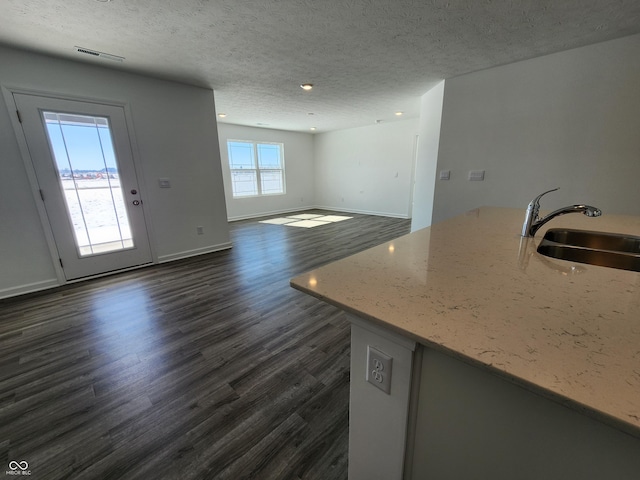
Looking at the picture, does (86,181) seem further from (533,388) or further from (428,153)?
(428,153)

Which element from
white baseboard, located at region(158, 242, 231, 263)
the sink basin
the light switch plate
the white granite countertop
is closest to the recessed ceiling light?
white baseboard, located at region(158, 242, 231, 263)

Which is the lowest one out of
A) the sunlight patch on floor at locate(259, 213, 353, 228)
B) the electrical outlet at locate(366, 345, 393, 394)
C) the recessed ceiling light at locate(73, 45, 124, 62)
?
the sunlight patch on floor at locate(259, 213, 353, 228)

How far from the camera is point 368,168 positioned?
23.6ft

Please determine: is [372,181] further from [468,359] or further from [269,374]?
[468,359]

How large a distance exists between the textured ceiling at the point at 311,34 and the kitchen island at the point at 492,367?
81.1 inches

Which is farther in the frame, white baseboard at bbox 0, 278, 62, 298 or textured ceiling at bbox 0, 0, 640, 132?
white baseboard at bbox 0, 278, 62, 298

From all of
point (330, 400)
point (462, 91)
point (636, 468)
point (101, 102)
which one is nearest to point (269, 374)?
point (330, 400)

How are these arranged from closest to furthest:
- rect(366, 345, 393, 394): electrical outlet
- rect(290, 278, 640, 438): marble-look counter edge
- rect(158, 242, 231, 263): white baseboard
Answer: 1. rect(290, 278, 640, 438): marble-look counter edge
2. rect(366, 345, 393, 394): electrical outlet
3. rect(158, 242, 231, 263): white baseboard

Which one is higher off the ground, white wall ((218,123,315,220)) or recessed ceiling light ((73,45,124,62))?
recessed ceiling light ((73,45,124,62))

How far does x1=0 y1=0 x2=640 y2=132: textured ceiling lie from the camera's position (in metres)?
1.85

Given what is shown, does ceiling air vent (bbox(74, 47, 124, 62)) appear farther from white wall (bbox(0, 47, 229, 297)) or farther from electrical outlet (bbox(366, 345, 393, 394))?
electrical outlet (bbox(366, 345, 393, 394))

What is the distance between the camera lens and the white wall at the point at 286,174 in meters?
6.44

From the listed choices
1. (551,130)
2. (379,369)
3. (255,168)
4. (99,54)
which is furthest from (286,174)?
(379,369)

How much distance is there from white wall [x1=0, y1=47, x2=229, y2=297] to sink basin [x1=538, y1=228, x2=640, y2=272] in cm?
399
